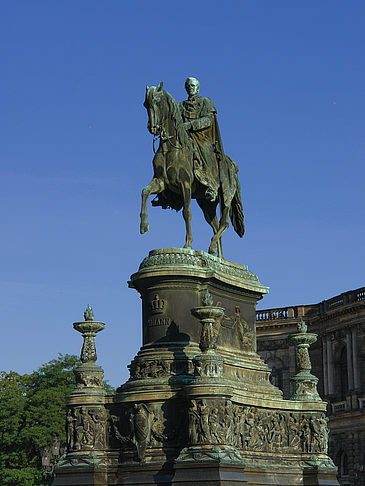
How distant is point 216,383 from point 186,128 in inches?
237

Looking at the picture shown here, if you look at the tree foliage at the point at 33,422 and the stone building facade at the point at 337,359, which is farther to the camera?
the stone building facade at the point at 337,359

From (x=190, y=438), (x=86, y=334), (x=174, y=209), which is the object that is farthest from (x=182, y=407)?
(x=174, y=209)

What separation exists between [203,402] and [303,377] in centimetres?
489

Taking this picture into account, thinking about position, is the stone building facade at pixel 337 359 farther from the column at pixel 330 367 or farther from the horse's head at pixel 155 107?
the horse's head at pixel 155 107

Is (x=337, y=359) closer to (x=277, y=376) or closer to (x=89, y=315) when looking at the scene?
(x=277, y=376)

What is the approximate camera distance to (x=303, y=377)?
2395 cm

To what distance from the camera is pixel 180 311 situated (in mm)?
21312

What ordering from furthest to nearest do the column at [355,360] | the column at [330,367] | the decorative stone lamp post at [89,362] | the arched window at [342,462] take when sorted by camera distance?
the column at [330,367] < the column at [355,360] < the arched window at [342,462] < the decorative stone lamp post at [89,362]

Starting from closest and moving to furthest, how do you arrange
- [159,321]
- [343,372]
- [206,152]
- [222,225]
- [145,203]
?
[159,321]
[145,203]
[206,152]
[222,225]
[343,372]

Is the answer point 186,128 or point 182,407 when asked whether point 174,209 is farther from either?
point 182,407

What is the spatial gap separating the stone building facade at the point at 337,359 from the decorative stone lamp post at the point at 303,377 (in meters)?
41.8

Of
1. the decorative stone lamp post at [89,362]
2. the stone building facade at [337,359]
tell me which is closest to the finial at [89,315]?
the decorative stone lamp post at [89,362]

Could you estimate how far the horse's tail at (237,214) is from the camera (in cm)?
2484

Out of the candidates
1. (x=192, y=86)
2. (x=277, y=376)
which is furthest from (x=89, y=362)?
(x=277, y=376)
